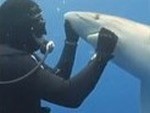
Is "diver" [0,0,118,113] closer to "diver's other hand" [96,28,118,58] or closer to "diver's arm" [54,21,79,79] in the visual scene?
"diver's other hand" [96,28,118,58]

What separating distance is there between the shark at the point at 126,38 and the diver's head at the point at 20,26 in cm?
36

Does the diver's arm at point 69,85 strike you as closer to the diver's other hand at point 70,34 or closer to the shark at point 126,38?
the shark at point 126,38

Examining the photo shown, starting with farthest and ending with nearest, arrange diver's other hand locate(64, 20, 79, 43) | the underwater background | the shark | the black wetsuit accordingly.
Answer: the underwater background → diver's other hand locate(64, 20, 79, 43) → the shark → the black wetsuit

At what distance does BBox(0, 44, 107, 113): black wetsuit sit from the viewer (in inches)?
76.3

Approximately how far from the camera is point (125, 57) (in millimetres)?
2281

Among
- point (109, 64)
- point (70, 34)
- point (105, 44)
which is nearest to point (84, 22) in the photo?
point (70, 34)

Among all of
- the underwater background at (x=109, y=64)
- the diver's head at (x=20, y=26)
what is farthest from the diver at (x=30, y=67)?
the underwater background at (x=109, y=64)

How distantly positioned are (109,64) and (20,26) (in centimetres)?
464

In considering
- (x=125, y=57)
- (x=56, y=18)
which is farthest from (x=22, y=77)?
(x=56, y=18)

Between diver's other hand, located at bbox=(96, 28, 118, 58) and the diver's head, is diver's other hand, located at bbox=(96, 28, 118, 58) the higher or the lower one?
the lower one

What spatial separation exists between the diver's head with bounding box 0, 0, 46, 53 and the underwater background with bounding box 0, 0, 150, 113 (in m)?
4.29

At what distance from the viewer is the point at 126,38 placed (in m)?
2.28

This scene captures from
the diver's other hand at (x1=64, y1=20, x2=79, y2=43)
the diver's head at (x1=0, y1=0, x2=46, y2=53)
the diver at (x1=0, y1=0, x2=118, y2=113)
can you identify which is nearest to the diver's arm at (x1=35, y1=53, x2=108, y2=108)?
the diver at (x1=0, y1=0, x2=118, y2=113)

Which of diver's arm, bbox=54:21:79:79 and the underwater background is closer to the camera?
diver's arm, bbox=54:21:79:79
